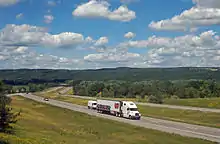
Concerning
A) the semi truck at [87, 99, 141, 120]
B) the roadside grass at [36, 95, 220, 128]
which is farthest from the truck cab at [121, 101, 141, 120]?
the roadside grass at [36, 95, 220, 128]

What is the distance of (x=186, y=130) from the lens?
166ft

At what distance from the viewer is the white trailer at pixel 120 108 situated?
68.7 m

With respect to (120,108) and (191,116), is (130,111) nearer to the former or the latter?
(120,108)

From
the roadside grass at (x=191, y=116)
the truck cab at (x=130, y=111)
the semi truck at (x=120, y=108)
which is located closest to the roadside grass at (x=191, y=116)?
the roadside grass at (x=191, y=116)

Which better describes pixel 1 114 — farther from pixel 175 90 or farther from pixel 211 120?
pixel 175 90

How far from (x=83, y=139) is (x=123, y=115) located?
34.3m

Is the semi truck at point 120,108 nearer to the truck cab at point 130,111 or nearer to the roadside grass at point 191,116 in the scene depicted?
the truck cab at point 130,111

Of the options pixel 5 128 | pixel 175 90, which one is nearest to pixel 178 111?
pixel 5 128

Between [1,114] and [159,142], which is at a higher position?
[1,114]

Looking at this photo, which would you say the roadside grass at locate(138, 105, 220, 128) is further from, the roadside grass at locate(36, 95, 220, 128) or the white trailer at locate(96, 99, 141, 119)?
the white trailer at locate(96, 99, 141, 119)

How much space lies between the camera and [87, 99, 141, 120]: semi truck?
6869 cm

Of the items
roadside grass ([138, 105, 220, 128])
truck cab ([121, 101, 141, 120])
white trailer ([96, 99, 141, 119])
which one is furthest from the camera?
white trailer ([96, 99, 141, 119])

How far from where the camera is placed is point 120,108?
7306cm

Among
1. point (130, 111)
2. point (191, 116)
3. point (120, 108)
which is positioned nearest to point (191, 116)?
point (191, 116)
